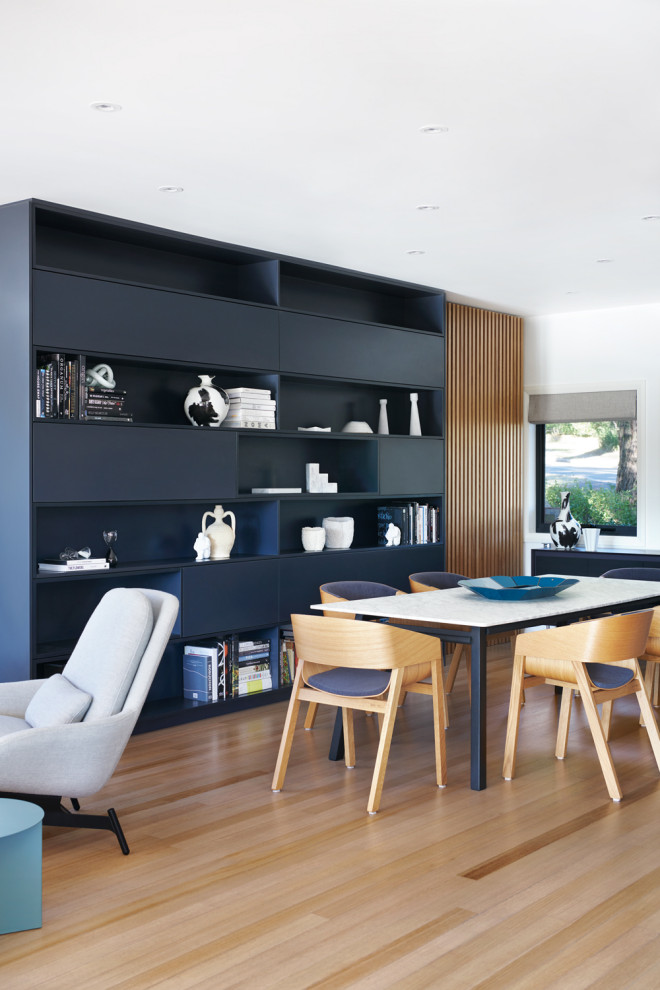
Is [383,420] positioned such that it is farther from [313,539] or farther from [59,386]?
[59,386]

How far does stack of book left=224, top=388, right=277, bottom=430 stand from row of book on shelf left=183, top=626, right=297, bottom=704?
1312mm

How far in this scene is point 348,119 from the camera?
397 cm

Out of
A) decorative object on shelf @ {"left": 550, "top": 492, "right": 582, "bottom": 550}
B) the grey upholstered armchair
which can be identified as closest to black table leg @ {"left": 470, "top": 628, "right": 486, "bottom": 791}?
the grey upholstered armchair

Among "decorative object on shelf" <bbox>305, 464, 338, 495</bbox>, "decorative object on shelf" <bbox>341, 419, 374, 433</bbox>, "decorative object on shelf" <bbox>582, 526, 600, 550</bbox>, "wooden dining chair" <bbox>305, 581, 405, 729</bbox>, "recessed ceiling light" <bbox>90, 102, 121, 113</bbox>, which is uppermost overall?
"recessed ceiling light" <bbox>90, 102, 121, 113</bbox>

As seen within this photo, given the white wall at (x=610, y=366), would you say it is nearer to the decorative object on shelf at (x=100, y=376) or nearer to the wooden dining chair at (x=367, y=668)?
the wooden dining chair at (x=367, y=668)

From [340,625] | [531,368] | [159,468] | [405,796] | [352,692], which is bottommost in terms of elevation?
[405,796]

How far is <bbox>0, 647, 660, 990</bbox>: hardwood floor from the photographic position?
9.12 feet

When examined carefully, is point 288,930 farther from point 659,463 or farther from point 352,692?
point 659,463

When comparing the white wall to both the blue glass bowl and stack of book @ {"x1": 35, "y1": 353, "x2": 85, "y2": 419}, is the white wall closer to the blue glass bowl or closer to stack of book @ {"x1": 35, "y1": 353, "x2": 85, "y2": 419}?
the blue glass bowl

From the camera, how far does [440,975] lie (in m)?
2.73

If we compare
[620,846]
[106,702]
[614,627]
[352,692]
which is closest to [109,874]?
[106,702]

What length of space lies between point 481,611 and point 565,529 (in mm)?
3572

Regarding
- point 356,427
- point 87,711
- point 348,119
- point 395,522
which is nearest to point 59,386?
point 87,711

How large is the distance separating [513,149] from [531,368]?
4481mm
